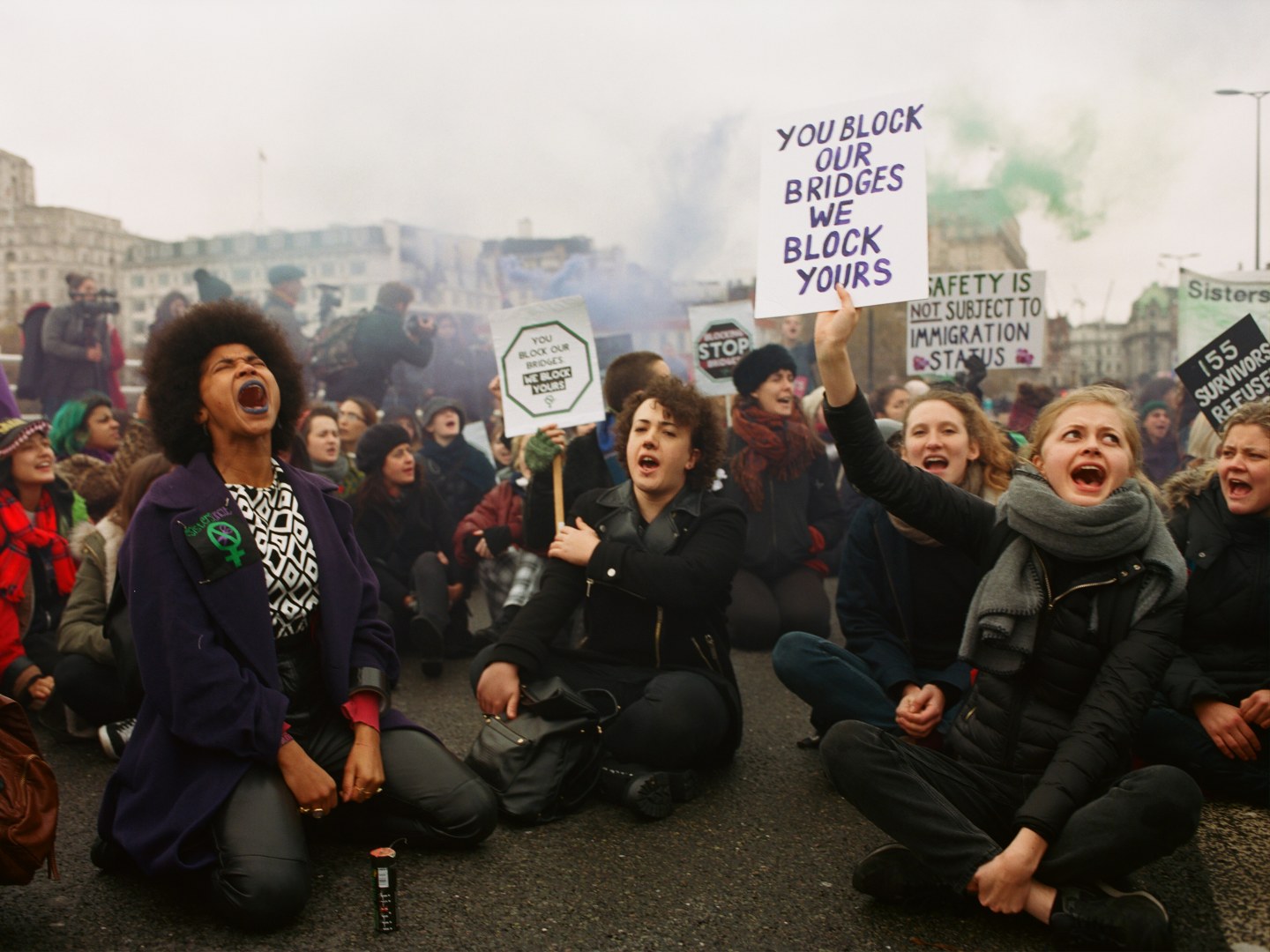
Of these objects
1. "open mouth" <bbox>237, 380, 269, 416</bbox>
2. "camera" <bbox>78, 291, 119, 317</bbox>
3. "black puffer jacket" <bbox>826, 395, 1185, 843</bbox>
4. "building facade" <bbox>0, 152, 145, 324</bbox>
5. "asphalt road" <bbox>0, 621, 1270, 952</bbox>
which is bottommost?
"asphalt road" <bbox>0, 621, 1270, 952</bbox>

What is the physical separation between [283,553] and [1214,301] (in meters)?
7.23

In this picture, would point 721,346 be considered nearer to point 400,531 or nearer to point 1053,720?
point 400,531

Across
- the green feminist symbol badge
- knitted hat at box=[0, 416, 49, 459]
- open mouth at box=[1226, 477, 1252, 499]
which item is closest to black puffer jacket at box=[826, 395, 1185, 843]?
open mouth at box=[1226, 477, 1252, 499]

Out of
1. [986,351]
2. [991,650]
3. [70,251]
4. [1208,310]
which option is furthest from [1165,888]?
[70,251]

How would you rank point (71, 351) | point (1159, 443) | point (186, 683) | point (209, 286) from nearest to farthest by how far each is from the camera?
point (186, 683) → point (1159, 443) → point (71, 351) → point (209, 286)

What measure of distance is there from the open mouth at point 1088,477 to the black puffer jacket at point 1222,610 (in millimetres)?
1094

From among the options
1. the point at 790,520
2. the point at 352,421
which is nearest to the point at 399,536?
the point at 352,421

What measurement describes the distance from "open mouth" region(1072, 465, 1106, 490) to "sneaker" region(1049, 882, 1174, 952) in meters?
1.16

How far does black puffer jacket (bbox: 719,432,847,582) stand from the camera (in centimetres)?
734

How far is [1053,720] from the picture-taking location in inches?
129

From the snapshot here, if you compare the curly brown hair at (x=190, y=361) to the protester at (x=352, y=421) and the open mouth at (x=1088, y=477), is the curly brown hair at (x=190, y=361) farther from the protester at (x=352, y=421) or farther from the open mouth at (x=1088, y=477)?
the protester at (x=352, y=421)

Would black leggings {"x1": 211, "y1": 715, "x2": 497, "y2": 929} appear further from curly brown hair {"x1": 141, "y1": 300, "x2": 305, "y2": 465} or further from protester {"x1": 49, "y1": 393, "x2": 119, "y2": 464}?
protester {"x1": 49, "y1": 393, "x2": 119, "y2": 464}

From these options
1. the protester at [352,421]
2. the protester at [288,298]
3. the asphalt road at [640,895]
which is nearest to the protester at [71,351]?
the protester at [288,298]

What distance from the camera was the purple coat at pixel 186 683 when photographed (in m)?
3.36
